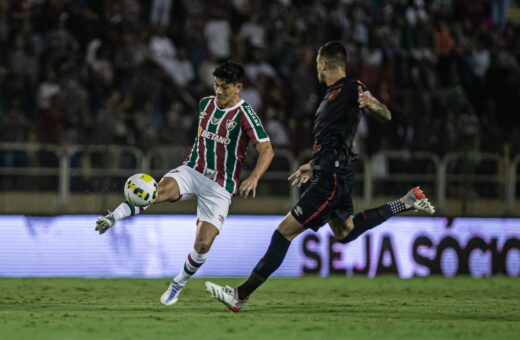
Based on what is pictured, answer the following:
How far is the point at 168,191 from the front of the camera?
10859mm

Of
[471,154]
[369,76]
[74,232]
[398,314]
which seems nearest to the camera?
[398,314]

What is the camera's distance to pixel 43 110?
55.1 ft

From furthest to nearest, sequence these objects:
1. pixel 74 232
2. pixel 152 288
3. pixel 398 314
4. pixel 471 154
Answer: pixel 471 154
pixel 74 232
pixel 152 288
pixel 398 314

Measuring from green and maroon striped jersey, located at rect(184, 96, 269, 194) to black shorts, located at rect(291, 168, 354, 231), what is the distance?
88 cm

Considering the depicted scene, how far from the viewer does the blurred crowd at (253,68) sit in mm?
16734

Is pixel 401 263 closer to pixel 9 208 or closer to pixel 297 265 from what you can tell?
pixel 297 265

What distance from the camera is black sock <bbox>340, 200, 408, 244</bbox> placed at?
10930 mm

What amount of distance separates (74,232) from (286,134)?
13.7ft

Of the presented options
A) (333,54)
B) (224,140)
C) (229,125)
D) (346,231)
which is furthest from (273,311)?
(333,54)

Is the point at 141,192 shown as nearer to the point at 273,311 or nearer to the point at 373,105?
the point at 273,311

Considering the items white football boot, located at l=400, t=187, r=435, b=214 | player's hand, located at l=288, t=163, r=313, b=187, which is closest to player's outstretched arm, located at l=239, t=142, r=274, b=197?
player's hand, located at l=288, t=163, r=313, b=187

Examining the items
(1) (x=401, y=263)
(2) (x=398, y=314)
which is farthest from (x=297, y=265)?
(2) (x=398, y=314)

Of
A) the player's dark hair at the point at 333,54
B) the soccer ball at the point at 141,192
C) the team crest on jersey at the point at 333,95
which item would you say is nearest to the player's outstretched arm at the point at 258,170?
the team crest on jersey at the point at 333,95

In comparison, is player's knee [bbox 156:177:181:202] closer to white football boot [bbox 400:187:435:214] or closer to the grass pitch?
the grass pitch
